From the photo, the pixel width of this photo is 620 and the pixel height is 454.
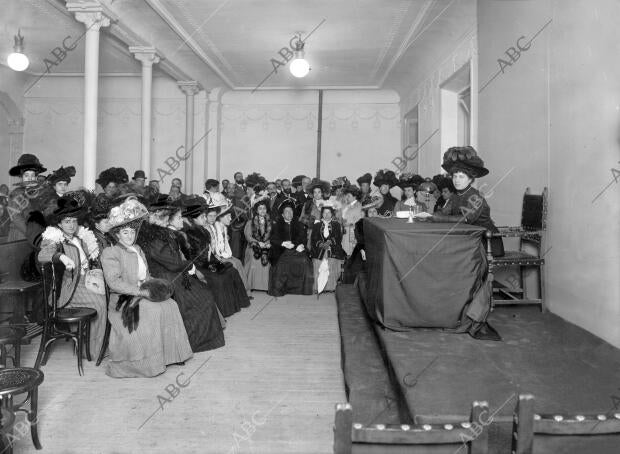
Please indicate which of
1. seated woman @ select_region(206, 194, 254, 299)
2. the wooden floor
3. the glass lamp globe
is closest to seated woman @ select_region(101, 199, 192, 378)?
the wooden floor

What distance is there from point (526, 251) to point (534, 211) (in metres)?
0.54

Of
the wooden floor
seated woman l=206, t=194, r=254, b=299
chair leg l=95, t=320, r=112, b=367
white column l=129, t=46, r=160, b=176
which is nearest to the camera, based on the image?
the wooden floor

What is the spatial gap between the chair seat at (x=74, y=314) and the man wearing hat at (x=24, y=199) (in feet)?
3.70

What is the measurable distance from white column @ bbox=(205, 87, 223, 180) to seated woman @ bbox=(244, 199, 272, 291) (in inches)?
232

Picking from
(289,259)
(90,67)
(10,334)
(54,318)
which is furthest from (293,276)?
(10,334)

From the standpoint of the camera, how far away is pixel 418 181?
7.21 m

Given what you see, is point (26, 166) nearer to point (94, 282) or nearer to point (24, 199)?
point (24, 199)

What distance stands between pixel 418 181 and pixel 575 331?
380 centimetres

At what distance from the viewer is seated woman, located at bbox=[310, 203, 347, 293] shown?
673 centimetres

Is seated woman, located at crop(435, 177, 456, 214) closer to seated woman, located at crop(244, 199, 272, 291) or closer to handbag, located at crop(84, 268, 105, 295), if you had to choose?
seated woman, located at crop(244, 199, 272, 291)

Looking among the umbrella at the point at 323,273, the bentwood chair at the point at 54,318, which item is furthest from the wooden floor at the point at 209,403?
the umbrella at the point at 323,273

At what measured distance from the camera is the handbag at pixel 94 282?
14.1 ft

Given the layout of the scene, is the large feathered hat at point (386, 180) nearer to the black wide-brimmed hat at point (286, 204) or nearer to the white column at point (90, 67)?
the black wide-brimmed hat at point (286, 204)

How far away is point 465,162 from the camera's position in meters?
4.09
